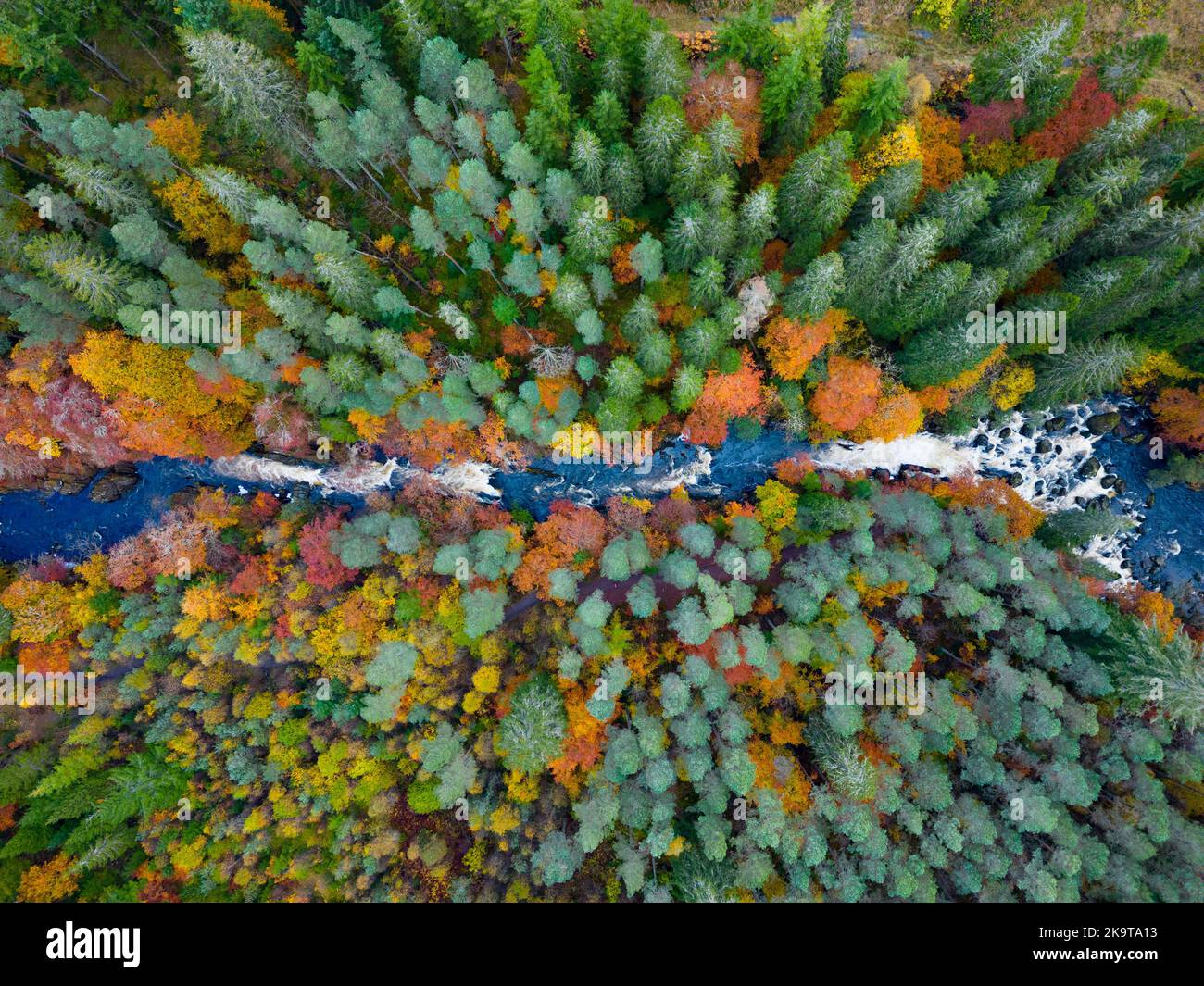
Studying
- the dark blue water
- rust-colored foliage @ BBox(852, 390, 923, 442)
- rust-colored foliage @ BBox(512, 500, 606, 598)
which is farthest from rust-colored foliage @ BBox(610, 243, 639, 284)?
rust-colored foliage @ BBox(852, 390, 923, 442)

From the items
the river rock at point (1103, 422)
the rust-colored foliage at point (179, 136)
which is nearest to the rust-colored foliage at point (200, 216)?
the rust-colored foliage at point (179, 136)

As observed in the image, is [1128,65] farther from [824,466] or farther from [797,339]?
[824,466]

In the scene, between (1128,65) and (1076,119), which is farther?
(1076,119)

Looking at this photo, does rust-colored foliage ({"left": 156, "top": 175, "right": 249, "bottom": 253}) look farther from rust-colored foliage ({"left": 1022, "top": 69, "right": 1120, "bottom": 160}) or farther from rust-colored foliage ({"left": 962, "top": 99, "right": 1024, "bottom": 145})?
rust-colored foliage ({"left": 1022, "top": 69, "right": 1120, "bottom": 160})

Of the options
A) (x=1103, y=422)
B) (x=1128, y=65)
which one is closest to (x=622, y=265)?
(x=1128, y=65)
